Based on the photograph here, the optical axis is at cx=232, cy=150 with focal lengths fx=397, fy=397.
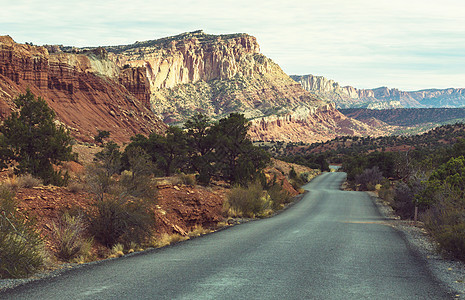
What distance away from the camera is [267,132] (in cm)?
18988

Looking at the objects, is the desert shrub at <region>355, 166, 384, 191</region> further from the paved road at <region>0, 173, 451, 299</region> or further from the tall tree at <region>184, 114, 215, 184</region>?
the paved road at <region>0, 173, 451, 299</region>

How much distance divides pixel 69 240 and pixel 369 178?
5389cm

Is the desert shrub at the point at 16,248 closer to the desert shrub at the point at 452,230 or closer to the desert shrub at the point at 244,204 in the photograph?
the desert shrub at the point at 452,230

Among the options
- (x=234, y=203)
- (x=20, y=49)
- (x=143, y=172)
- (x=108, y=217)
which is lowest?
(x=234, y=203)

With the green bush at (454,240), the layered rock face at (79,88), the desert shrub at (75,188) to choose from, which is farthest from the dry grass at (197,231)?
the layered rock face at (79,88)

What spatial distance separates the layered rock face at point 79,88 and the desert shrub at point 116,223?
210 feet

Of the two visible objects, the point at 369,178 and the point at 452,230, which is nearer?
the point at 452,230

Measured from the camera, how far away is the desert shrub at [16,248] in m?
8.27

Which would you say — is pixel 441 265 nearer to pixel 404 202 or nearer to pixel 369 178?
pixel 404 202

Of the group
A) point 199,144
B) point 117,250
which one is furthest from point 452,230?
point 199,144

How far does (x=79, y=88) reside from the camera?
102 meters

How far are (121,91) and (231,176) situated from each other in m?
89.0

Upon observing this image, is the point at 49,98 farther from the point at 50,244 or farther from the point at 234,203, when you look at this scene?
the point at 50,244

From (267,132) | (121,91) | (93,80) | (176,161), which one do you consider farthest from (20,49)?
(267,132)
